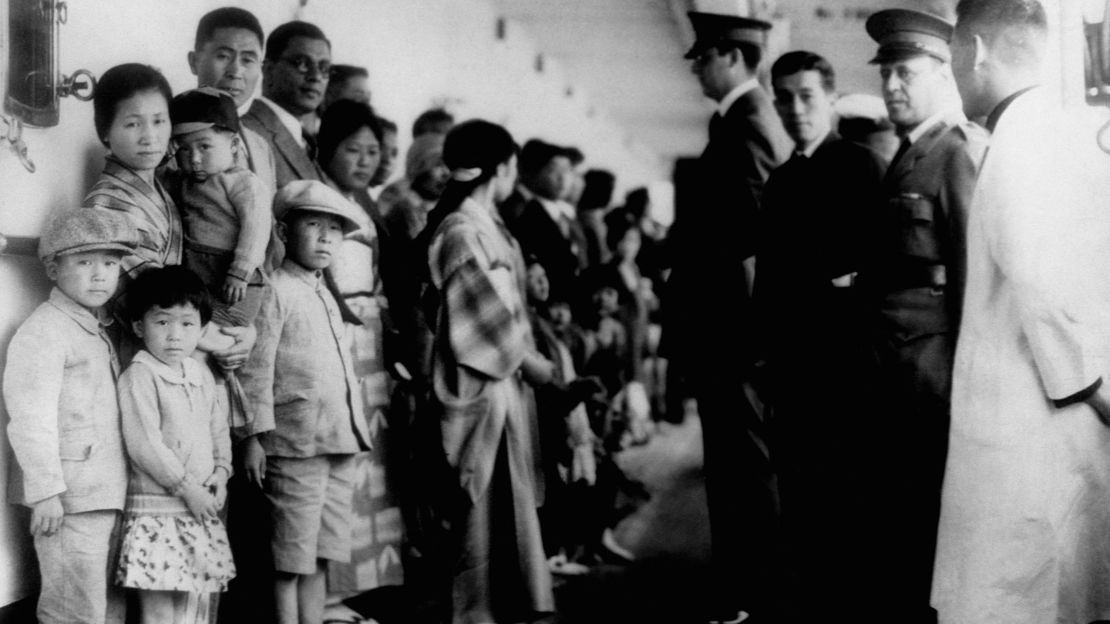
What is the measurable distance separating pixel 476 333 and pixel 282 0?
1.19 metres

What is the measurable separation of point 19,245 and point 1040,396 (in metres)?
2.25

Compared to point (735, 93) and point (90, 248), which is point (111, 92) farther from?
point (735, 93)

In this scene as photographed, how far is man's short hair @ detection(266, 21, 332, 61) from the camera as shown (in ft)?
11.3

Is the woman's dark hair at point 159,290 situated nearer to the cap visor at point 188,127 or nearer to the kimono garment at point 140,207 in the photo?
the kimono garment at point 140,207

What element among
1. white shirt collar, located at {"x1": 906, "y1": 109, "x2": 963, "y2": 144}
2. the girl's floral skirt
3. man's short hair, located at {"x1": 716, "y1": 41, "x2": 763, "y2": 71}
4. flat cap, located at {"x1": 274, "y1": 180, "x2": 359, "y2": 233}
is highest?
man's short hair, located at {"x1": 716, "y1": 41, "x2": 763, "y2": 71}

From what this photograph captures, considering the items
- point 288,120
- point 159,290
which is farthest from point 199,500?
point 288,120

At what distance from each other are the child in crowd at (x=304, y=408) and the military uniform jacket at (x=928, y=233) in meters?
1.45

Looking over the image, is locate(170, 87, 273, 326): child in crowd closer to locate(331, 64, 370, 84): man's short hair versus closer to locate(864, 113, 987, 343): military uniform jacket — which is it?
locate(331, 64, 370, 84): man's short hair

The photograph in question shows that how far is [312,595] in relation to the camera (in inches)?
125

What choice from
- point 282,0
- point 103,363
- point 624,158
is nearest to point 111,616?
point 103,363

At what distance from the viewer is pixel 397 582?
3734 mm

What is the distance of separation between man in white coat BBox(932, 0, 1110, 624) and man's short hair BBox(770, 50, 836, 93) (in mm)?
861


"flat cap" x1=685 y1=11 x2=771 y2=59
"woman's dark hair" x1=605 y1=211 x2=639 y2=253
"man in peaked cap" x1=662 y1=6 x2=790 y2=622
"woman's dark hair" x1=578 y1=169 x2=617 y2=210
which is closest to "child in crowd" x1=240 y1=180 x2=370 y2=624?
"man in peaked cap" x1=662 y1=6 x2=790 y2=622

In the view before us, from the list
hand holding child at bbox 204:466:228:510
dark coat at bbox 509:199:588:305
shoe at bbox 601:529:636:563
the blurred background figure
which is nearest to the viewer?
hand holding child at bbox 204:466:228:510
